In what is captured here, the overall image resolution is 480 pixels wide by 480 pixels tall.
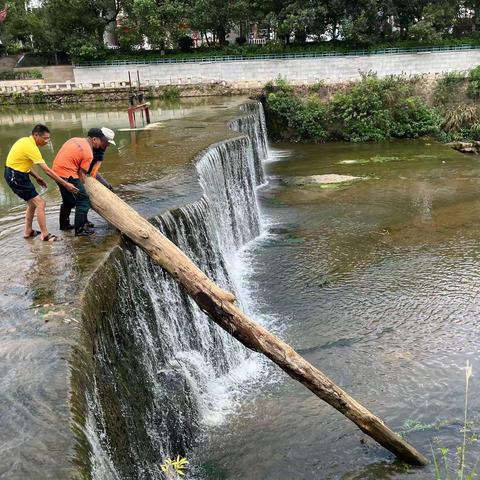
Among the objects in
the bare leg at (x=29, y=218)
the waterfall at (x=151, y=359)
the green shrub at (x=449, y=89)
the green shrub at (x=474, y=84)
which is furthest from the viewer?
the green shrub at (x=449, y=89)

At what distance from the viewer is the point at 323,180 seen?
725 inches

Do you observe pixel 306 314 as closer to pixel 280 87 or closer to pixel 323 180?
pixel 323 180

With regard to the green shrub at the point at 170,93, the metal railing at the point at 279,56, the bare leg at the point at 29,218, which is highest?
the metal railing at the point at 279,56

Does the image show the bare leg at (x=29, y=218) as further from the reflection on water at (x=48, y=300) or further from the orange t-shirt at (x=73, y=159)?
the orange t-shirt at (x=73, y=159)

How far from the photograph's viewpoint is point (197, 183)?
10.5 meters

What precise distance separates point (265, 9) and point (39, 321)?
3793 centimetres

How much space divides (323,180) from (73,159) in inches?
495

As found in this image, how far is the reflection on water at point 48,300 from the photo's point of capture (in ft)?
12.1

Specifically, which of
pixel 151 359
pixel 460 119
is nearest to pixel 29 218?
pixel 151 359

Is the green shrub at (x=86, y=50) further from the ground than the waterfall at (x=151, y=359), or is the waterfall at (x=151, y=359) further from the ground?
the green shrub at (x=86, y=50)

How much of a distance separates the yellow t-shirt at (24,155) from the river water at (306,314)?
112 cm

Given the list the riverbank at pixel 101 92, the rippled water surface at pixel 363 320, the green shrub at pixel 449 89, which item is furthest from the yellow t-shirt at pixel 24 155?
the riverbank at pixel 101 92

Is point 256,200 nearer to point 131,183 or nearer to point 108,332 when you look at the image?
point 131,183

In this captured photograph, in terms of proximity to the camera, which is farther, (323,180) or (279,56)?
(279,56)
